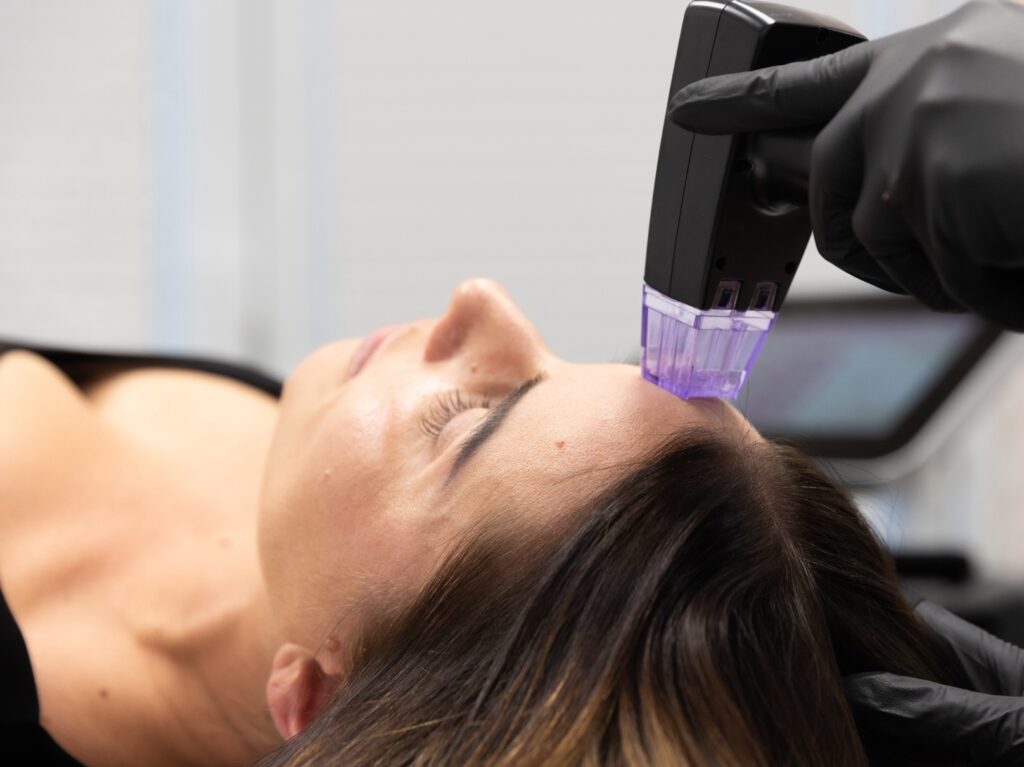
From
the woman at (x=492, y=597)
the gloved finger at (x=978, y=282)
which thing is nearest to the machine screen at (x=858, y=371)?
the woman at (x=492, y=597)

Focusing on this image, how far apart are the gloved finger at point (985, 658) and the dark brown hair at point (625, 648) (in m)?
0.14

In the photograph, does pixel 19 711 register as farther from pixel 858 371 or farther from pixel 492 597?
pixel 858 371

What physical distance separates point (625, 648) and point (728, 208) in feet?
0.95

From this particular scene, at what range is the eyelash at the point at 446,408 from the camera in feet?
2.63

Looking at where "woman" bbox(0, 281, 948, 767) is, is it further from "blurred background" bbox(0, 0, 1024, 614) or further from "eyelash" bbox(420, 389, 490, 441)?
"blurred background" bbox(0, 0, 1024, 614)

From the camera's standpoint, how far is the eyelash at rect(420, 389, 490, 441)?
80 cm

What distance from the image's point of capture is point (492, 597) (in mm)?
705

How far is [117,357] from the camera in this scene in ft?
4.52

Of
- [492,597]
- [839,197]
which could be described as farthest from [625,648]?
[839,197]

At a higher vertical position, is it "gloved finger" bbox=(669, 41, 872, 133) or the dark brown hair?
"gloved finger" bbox=(669, 41, 872, 133)

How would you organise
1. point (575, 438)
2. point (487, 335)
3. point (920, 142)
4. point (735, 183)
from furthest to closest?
point (487, 335) → point (575, 438) → point (735, 183) → point (920, 142)

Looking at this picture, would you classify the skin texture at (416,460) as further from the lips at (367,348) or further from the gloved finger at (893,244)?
the gloved finger at (893,244)

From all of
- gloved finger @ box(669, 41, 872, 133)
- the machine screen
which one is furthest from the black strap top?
the machine screen

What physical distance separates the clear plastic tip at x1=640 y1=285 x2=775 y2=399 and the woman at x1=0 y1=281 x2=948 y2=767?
0.07 feet
